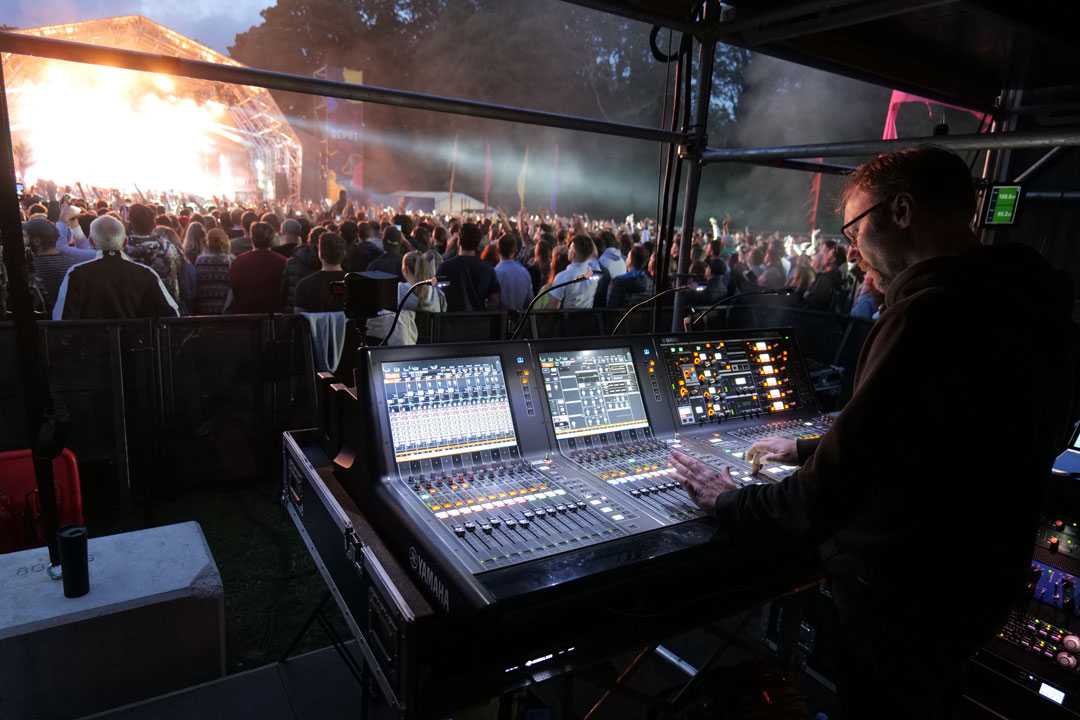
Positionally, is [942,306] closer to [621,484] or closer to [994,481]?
[994,481]

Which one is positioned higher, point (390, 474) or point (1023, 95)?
point (1023, 95)

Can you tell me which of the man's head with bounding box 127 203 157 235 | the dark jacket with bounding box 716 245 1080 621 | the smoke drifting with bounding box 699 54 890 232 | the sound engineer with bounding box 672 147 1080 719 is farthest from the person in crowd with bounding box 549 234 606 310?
the smoke drifting with bounding box 699 54 890 232

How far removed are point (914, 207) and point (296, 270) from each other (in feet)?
15.3

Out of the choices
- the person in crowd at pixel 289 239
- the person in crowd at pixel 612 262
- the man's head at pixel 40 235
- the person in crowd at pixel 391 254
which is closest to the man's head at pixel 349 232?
the person in crowd at pixel 391 254

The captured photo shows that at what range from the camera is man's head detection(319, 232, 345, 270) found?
4.61 m

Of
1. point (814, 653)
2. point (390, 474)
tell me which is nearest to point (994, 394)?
point (390, 474)

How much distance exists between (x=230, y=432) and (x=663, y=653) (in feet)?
10.6

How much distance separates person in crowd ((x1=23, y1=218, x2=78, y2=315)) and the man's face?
5415mm

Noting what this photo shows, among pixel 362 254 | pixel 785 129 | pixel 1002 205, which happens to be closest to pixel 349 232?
pixel 362 254

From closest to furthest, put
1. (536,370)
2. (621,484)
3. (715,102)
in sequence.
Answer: (621,484) → (536,370) → (715,102)

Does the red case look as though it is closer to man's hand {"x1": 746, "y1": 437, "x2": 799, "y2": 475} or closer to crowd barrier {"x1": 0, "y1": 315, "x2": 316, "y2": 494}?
crowd barrier {"x1": 0, "y1": 315, "x2": 316, "y2": 494}

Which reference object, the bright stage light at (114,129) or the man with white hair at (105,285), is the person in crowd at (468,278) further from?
the bright stage light at (114,129)

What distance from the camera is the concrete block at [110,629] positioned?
2008 millimetres

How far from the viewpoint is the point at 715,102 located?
93.6 ft
